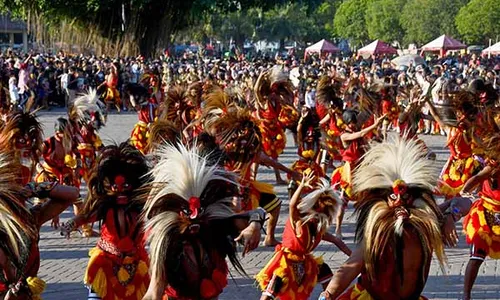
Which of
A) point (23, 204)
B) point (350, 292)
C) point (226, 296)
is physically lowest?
point (226, 296)

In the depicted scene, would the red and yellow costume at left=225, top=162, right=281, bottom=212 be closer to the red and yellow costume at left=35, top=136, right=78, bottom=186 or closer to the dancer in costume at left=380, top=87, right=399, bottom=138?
the red and yellow costume at left=35, top=136, right=78, bottom=186

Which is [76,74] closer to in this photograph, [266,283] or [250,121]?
[250,121]

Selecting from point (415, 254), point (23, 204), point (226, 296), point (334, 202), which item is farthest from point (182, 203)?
point (226, 296)

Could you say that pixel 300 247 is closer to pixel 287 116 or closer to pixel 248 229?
pixel 248 229

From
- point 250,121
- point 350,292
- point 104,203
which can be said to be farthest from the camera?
point 250,121

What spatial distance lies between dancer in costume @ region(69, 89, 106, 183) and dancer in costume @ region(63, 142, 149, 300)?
16.9 ft

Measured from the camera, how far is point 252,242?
17.7 ft

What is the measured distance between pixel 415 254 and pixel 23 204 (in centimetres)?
212

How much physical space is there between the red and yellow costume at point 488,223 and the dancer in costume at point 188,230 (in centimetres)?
317

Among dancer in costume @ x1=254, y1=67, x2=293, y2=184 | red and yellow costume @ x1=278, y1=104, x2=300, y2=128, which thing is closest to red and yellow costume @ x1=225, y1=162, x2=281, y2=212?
dancer in costume @ x1=254, y1=67, x2=293, y2=184

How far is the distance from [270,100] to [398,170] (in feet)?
26.4

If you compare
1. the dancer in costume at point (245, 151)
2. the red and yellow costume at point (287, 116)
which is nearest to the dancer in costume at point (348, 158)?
the dancer in costume at point (245, 151)

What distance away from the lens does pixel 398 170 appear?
17.5 feet

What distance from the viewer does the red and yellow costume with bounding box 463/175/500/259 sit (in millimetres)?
→ 7785
